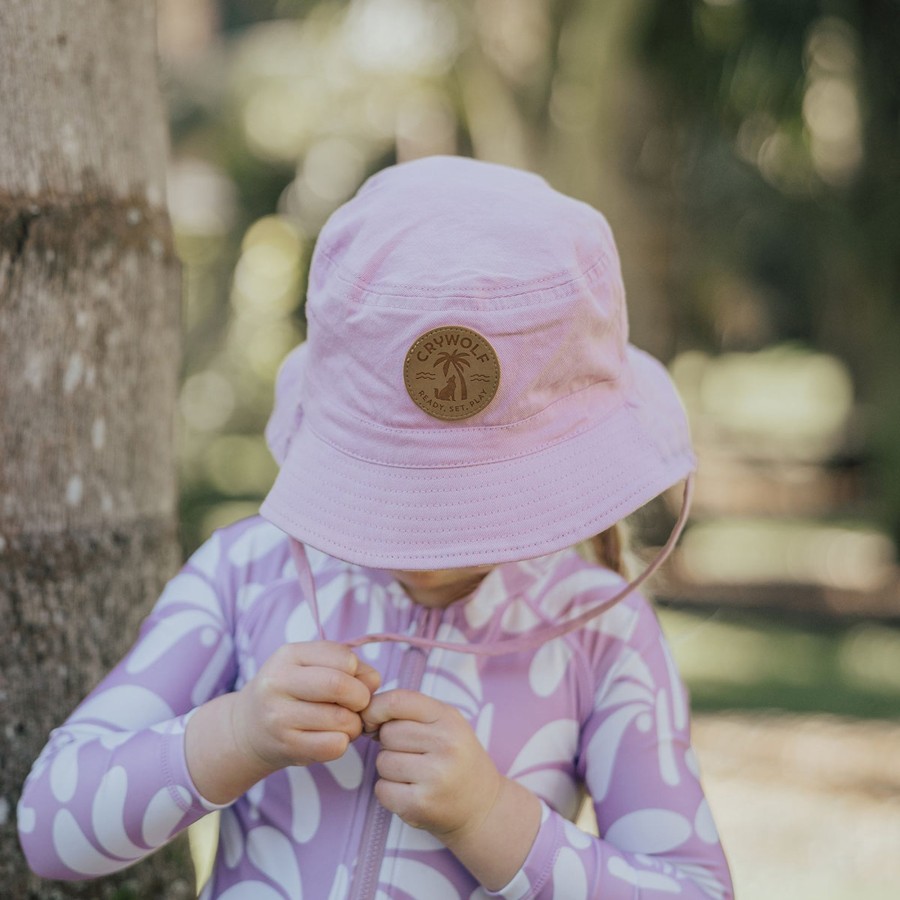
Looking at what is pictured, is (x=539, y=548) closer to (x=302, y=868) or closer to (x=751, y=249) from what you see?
(x=302, y=868)

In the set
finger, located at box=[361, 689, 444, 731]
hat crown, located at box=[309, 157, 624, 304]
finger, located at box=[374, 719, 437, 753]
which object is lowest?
finger, located at box=[374, 719, 437, 753]

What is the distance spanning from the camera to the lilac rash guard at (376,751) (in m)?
1.52

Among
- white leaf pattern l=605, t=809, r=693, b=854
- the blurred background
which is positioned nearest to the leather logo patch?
white leaf pattern l=605, t=809, r=693, b=854

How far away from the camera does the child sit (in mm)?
1428

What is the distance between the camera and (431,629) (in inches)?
64.2

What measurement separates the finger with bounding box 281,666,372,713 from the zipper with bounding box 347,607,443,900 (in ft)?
0.56

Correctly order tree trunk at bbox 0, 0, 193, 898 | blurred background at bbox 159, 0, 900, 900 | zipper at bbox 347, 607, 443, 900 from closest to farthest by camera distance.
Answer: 1. zipper at bbox 347, 607, 443, 900
2. tree trunk at bbox 0, 0, 193, 898
3. blurred background at bbox 159, 0, 900, 900

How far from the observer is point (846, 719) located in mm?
6242

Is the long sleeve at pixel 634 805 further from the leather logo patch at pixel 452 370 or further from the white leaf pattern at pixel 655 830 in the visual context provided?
the leather logo patch at pixel 452 370

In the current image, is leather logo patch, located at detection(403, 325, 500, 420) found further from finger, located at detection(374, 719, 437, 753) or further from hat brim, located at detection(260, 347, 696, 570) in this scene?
finger, located at detection(374, 719, 437, 753)

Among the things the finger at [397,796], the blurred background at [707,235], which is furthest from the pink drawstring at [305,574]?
the blurred background at [707,235]

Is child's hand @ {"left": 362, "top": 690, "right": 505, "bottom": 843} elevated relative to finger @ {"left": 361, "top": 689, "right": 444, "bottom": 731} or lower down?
lower down

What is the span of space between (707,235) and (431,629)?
1741 centimetres

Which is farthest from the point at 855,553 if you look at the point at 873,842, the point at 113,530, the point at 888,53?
the point at 113,530
